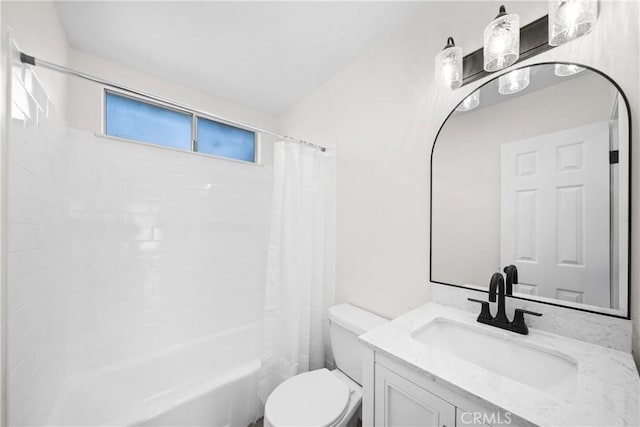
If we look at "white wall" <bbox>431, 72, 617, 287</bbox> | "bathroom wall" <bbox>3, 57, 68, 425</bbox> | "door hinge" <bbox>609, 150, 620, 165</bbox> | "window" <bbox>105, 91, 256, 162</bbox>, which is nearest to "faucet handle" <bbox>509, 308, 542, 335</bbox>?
"white wall" <bbox>431, 72, 617, 287</bbox>

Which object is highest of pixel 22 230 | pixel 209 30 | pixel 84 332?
pixel 209 30

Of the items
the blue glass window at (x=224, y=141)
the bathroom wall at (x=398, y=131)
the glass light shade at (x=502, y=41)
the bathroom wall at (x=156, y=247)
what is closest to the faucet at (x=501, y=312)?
the bathroom wall at (x=398, y=131)

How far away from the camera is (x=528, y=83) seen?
3.34 feet

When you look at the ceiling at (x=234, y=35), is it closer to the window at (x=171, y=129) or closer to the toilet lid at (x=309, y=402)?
the window at (x=171, y=129)

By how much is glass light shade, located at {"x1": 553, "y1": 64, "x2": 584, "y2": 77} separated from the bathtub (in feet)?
7.04

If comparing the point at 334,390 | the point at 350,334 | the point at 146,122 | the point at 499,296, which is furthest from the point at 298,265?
the point at 146,122

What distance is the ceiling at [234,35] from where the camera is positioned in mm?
1363

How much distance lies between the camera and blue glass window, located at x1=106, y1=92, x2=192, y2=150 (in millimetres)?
1974

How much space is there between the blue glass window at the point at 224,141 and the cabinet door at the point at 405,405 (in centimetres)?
226

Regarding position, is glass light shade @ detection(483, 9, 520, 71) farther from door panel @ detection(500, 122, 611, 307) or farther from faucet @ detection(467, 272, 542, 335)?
faucet @ detection(467, 272, 542, 335)

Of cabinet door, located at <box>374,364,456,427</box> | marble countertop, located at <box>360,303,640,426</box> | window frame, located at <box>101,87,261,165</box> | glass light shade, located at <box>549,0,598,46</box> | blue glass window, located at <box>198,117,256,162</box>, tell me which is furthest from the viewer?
blue glass window, located at <box>198,117,256,162</box>

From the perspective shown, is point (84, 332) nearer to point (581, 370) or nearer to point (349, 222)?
point (349, 222)

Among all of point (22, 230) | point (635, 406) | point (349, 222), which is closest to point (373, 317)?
point (349, 222)

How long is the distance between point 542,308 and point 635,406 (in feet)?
1.38
